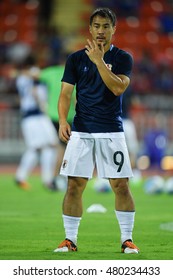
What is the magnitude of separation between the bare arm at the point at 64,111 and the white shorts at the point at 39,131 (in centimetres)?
891

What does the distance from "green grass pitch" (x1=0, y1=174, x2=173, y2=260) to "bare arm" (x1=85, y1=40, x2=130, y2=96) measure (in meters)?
1.60

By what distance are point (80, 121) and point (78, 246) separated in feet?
4.50

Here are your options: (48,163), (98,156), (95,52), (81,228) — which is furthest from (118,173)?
(48,163)

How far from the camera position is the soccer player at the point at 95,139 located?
8.61 metres

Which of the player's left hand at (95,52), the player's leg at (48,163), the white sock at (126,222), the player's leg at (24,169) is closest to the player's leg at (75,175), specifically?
the white sock at (126,222)

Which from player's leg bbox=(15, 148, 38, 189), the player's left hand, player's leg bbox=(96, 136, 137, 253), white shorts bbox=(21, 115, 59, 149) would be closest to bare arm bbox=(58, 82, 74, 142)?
player's leg bbox=(96, 136, 137, 253)

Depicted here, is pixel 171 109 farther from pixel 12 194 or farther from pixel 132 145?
pixel 12 194

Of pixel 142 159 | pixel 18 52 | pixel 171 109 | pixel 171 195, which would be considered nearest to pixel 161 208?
pixel 171 195

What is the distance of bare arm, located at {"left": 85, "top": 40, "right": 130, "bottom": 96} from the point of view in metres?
8.27

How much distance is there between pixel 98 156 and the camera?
8.70 m

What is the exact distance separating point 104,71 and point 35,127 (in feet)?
31.9

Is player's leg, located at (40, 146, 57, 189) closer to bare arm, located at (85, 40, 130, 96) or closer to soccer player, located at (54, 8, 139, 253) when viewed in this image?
soccer player, located at (54, 8, 139, 253)

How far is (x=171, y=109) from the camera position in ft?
80.5

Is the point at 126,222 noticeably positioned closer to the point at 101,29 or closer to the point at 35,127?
the point at 101,29
